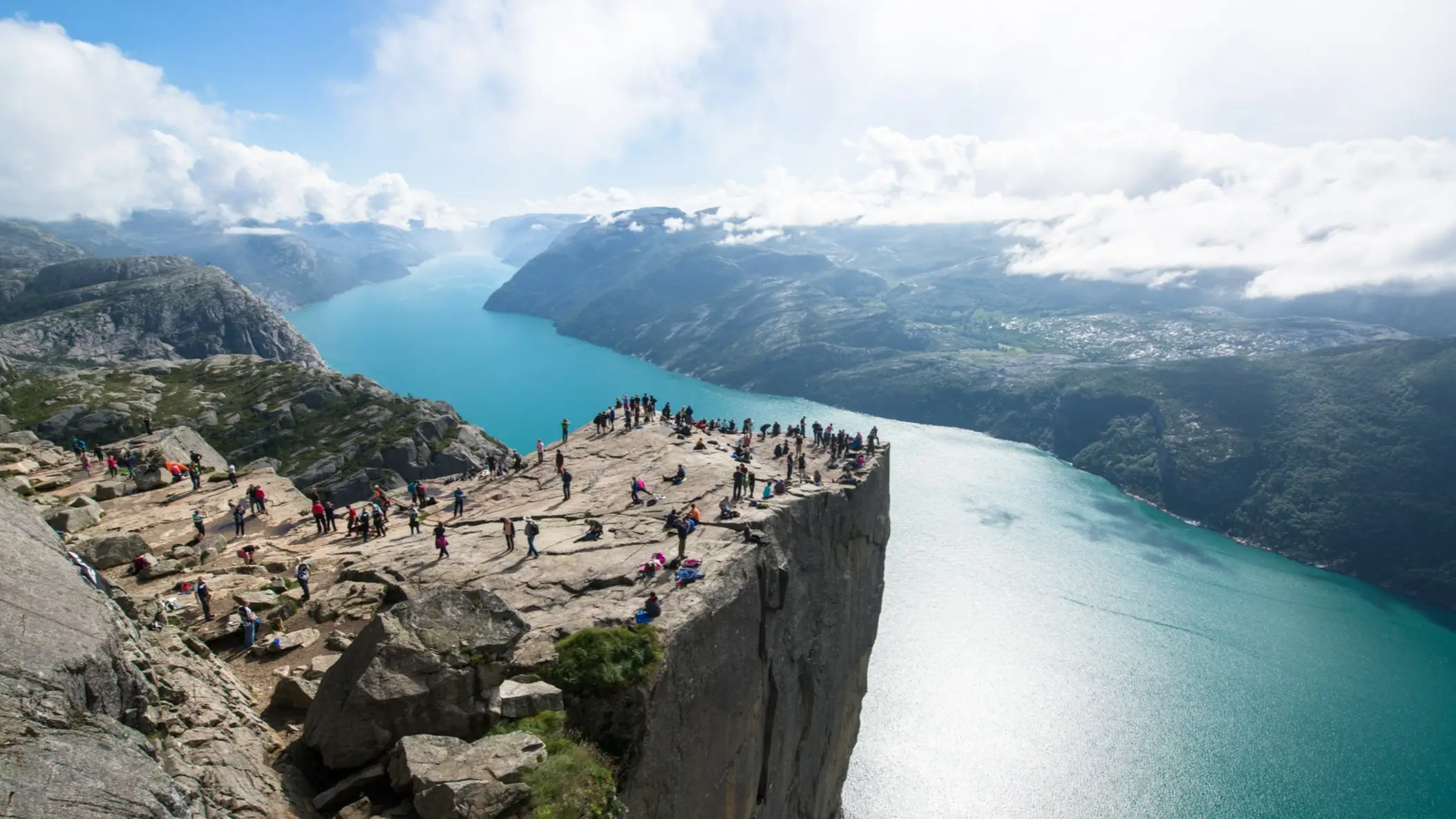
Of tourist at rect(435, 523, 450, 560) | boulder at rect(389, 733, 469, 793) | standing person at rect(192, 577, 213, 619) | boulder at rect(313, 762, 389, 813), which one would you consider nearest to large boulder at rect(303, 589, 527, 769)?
boulder at rect(313, 762, 389, 813)

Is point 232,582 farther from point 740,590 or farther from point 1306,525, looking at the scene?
point 1306,525

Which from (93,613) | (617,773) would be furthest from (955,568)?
(93,613)

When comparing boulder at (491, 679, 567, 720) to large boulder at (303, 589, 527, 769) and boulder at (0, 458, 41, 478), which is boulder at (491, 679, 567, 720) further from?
boulder at (0, 458, 41, 478)

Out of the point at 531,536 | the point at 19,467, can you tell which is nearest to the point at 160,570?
the point at 531,536

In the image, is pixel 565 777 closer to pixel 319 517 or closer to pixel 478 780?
pixel 478 780

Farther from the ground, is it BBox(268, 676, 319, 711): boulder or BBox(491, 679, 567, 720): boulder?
BBox(491, 679, 567, 720): boulder

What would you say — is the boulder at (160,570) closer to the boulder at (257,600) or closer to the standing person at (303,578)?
the boulder at (257,600)
